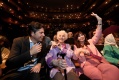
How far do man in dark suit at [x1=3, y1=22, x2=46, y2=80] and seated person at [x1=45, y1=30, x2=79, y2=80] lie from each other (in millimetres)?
266

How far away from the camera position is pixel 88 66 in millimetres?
2986

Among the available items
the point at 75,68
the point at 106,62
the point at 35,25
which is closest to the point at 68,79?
the point at 75,68

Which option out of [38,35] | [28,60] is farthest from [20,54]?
[38,35]

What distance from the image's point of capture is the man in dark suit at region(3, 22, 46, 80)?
7.48 feet

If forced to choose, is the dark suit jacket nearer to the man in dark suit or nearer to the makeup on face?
the man in dark suit

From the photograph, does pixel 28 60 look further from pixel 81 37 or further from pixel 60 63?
pixel 81 37

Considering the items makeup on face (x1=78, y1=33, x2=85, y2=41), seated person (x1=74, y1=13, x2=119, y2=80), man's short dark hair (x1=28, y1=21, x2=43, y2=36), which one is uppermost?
man's short dark hair (x1=28, y1=21, x2=43, y2=36)

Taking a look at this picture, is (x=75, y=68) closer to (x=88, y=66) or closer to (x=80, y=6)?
(x=88, y=66)

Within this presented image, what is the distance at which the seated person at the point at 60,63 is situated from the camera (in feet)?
8.86

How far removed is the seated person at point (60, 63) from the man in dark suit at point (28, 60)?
0.27 m

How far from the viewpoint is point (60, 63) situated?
2674 millimetres

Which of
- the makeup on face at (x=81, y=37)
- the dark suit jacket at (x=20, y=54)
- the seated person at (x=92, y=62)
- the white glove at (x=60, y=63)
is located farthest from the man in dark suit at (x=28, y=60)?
the makeup on face at (x=81, y=37)

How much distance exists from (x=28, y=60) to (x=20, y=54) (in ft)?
0.64

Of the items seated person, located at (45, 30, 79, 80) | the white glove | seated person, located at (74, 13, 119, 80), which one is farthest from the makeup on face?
the white glove
